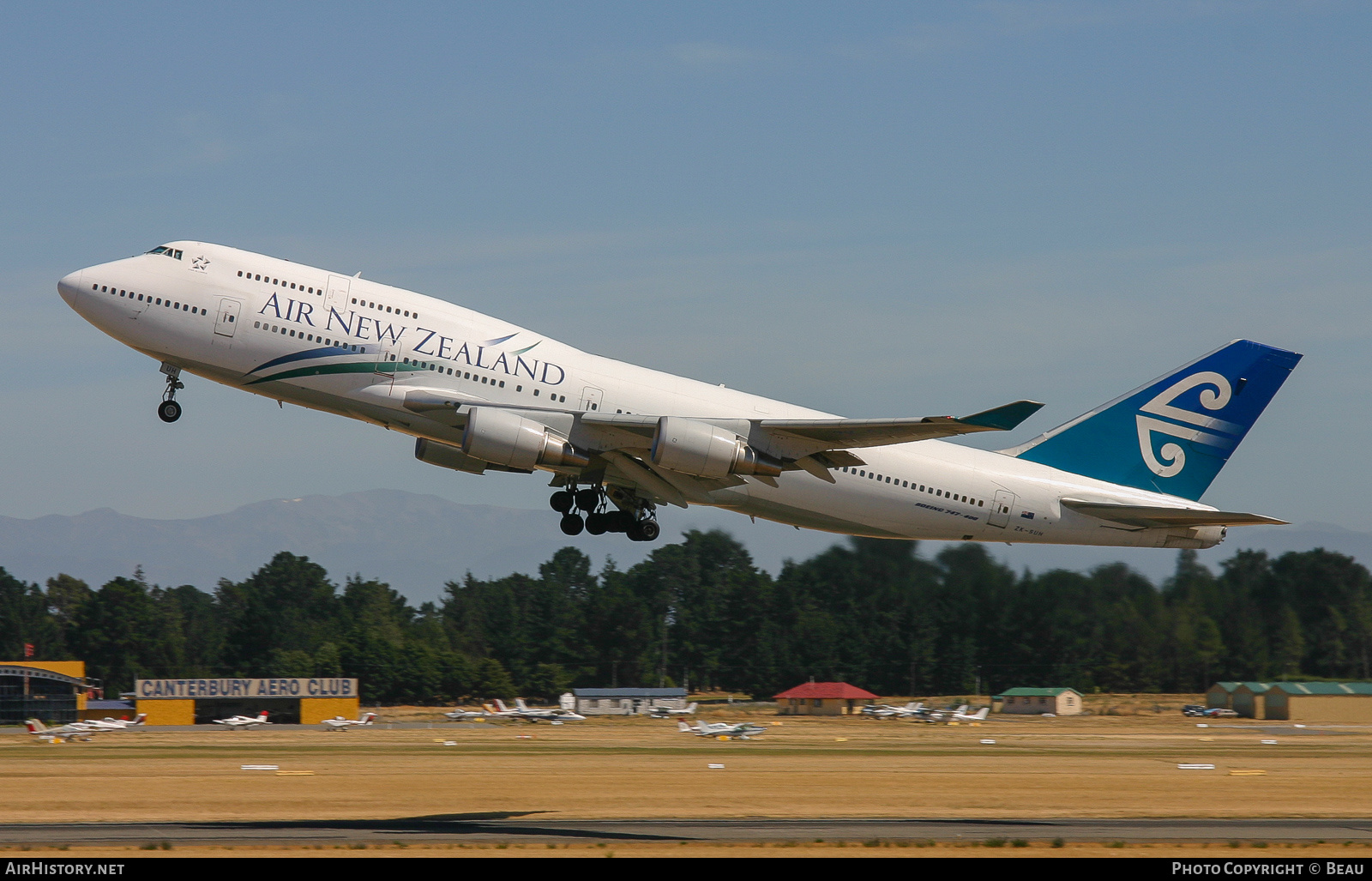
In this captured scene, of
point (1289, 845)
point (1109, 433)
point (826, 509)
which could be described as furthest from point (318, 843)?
point (1109, 433)

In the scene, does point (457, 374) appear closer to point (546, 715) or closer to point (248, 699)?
point (546, 715)

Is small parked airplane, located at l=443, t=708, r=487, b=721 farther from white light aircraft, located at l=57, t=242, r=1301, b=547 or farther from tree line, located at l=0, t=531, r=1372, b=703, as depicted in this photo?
white light aircraft, located at l=57, t=242, r=1301, b=547

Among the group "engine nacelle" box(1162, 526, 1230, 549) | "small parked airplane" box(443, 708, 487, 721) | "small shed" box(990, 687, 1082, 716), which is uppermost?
"engine nacelle" box(1162, 526, 1230, 549)

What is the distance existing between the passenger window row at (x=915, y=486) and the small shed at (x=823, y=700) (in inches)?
2155

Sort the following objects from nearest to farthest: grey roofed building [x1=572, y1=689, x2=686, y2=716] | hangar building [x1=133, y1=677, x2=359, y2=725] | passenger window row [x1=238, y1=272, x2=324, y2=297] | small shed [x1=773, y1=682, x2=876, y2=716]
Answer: passenger window row [x1=238, y1=272, x2=324, y2=297], hangar building [x1=133, y1=677, x2=359, y2=725], small shed [x1=773, y1=682, x2=876, y2=716], grey roofed building [x1=572, y1=689, x2=686, y2=716]

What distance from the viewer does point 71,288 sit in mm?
30734

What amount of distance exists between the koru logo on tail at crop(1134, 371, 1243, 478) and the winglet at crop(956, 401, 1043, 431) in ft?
35.1

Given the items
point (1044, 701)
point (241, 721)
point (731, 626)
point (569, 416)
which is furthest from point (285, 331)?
point (731, 626)

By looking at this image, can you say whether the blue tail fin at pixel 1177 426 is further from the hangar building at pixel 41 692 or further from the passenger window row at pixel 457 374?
the hangar building at pixel 41 692

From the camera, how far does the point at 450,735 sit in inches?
2677

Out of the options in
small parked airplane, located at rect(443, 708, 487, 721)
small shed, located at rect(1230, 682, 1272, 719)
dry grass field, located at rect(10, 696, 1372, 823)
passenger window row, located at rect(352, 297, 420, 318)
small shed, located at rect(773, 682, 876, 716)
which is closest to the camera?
passenger window row, located at rect(352, 297, 420, 318)

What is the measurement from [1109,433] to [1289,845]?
531 inches

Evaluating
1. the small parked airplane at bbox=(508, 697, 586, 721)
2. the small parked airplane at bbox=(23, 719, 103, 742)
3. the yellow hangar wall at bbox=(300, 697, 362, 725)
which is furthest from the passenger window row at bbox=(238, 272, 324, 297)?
the yellow hangar wall at bbox=(300, 697, 362, 725)

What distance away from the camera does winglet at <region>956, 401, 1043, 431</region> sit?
26703 millimetres
